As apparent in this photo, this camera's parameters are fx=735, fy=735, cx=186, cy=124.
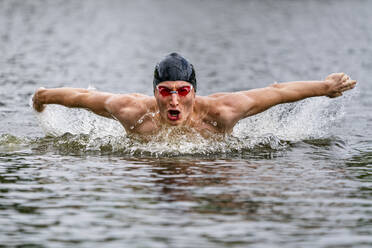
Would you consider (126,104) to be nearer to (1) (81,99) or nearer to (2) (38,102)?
(1) (81,99)

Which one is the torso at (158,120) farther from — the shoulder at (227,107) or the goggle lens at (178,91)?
the goggle lens at (178,91)

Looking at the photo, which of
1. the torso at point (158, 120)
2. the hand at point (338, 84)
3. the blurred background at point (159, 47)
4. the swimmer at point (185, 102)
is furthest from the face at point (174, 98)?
the blurred background at point (159, 47)

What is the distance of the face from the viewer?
10180 mm

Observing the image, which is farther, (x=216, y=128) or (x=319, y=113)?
(x=319, y=113)

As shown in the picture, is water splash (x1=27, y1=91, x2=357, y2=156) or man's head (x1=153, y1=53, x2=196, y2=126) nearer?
man's head (x1=153, y1=53, x2=196, y2=126)

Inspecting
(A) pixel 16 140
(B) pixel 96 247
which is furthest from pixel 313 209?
(A) pixel 16 140

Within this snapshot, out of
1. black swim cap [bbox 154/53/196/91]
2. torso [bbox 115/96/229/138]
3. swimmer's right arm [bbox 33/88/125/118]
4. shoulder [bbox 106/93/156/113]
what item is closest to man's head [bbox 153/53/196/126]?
black swim cap [bbox 154/53/196/91]

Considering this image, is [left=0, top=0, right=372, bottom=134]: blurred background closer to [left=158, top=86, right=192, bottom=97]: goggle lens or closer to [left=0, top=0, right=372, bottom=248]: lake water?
[left=0, top=0, right=372, bottom=248]: lake water

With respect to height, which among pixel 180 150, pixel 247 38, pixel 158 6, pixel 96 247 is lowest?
pixel 96 247

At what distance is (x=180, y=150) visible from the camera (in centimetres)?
1052

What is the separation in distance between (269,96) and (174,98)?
1399 millimetres

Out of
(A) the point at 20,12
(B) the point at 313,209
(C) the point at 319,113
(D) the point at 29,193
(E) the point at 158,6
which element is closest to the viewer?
(B) the point at 313,209

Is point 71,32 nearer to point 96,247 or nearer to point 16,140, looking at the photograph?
point 16,140

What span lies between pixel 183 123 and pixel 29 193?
3303 mm
